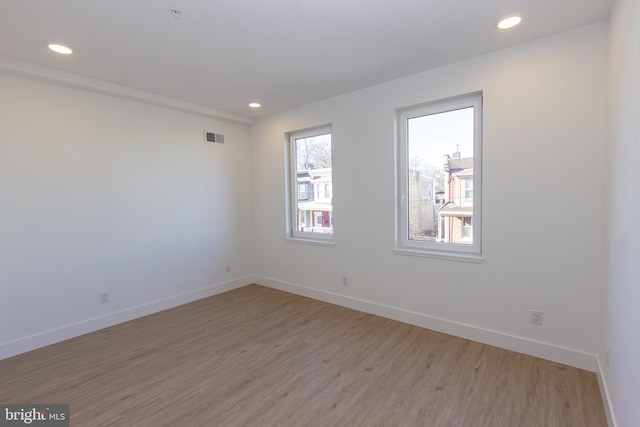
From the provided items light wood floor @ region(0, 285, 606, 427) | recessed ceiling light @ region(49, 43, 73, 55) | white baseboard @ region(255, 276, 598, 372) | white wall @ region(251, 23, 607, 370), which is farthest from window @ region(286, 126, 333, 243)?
recessed ceiling light @ region(49, 43, 73, 55)

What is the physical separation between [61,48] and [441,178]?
11.6 ft

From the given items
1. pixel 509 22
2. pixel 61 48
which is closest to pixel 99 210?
pixel 61 48

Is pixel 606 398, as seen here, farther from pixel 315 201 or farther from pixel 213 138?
pixel 213 138

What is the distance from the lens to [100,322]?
3283 millimetres

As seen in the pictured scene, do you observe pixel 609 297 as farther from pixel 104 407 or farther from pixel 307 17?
pixel 104 407

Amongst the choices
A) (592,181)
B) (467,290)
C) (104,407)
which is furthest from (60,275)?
(592,181)

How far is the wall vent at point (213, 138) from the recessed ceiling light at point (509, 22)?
356 cm

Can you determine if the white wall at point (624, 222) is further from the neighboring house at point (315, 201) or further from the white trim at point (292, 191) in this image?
the white trim at point (292, 191)

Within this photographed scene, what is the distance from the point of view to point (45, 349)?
2.86m

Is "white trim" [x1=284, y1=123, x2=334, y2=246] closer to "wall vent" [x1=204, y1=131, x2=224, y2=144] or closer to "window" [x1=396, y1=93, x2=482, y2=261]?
"wall vent" [x1=204, y1=131, x2=224, y2=144]

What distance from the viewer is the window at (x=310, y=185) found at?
4.10 m

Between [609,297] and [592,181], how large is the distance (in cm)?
87

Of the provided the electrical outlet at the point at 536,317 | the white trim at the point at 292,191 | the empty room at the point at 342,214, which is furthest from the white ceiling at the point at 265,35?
the electrical outlet at the point at 536,317

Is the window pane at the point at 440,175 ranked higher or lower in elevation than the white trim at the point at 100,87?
lower
